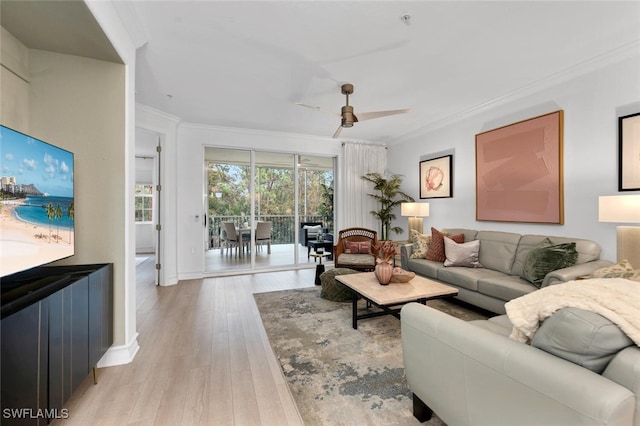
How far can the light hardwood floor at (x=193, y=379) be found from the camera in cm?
162

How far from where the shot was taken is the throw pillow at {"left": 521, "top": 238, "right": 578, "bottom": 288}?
261 cm

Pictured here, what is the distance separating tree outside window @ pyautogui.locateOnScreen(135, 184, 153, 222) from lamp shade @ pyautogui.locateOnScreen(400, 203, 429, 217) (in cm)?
718

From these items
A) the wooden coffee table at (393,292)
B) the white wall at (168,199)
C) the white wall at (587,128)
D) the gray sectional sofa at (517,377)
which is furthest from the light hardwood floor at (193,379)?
the white wall at (587,128)

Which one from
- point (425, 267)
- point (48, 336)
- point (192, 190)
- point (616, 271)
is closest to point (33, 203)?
point (48, 336)

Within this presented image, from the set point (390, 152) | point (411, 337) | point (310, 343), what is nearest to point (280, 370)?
point (310, 343)

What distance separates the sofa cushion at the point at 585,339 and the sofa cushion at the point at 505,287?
1.89 m

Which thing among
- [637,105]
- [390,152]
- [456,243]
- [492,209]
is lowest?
[456,243]

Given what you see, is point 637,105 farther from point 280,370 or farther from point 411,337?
point 280,370

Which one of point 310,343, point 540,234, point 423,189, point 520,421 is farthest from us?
point 423,189

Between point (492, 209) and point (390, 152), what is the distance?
2.83 m

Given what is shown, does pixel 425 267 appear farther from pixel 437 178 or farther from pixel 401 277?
pixel 437 178

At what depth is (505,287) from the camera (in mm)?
2701

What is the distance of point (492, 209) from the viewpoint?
3848 mm

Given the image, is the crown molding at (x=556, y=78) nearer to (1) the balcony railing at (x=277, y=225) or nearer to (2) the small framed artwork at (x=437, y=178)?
(2) the small framed artwork at (x=437, y=178)
